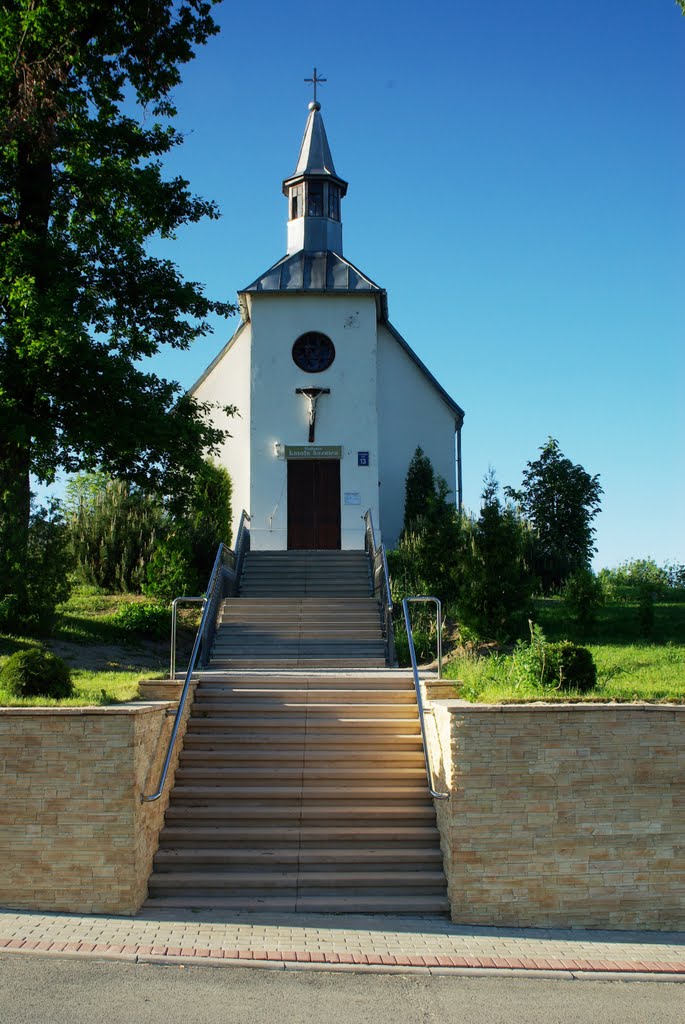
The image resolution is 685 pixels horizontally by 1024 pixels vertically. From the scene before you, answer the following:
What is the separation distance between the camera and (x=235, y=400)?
24781mm

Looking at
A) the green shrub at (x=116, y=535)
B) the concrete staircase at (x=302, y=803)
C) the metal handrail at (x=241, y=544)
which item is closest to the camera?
the concrete staircase at (x=302, y=803)

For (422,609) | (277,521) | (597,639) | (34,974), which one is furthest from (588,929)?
(277,521)

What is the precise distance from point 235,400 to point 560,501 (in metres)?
8.31

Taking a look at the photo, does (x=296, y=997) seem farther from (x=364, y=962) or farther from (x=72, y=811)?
(x=72, y=811)

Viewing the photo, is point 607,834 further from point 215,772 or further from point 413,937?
point 215,772

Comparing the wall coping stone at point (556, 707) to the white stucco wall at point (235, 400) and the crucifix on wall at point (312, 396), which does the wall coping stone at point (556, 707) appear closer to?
the crucifix on wall at point (312, 396)

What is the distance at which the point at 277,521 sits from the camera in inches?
883

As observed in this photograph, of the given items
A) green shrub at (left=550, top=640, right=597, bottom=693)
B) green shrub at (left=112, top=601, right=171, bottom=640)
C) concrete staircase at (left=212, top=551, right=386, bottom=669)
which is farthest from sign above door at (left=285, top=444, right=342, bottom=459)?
green shrub at (left=550, top=640, right=597, bottom=693)

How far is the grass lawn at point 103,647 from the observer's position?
11.4 m

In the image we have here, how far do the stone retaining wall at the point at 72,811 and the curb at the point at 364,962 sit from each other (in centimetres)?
87

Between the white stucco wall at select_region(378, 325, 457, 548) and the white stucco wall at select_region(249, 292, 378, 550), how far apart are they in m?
1.49

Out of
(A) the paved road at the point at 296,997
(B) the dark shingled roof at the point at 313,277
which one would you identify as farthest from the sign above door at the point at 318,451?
(A) the paved road at the point at 296,997

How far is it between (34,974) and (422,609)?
35.4 feet

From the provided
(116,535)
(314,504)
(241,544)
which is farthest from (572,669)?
(314,504)
